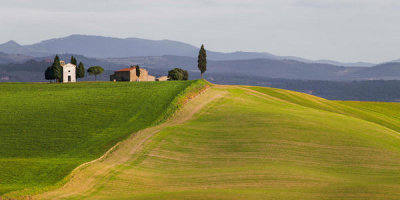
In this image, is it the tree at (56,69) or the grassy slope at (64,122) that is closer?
the grassy slope at (64,122)

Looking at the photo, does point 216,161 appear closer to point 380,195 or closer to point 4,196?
point 380,195

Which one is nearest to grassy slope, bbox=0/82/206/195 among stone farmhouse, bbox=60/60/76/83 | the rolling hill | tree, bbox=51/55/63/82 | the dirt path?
the dirt path

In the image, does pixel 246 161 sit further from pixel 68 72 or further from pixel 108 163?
pixel 68 72

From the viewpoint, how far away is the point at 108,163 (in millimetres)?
51688

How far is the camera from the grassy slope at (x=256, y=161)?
133 ft

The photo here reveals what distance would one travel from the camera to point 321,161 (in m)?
51.1

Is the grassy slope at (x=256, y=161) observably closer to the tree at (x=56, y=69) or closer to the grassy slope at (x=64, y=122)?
the grassy slope at (x=64, y=122)

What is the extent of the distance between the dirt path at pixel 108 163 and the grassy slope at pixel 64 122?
181cm

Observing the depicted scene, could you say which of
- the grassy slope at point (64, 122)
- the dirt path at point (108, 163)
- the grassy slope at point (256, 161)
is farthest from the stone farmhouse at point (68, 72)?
the grassy slope at point (256, 161)

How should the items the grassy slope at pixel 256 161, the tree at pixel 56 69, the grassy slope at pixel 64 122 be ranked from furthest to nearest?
the tree at pixel 56 69 < the grassy slope at pixel 64 122 < the grassy slope at pixel 256 161

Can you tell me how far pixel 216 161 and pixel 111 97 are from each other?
151 feet

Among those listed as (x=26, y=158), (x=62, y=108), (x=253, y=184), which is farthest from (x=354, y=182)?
(x=62, y=108)

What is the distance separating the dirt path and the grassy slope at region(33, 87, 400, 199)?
20cm

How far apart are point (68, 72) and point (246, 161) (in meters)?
95.5
